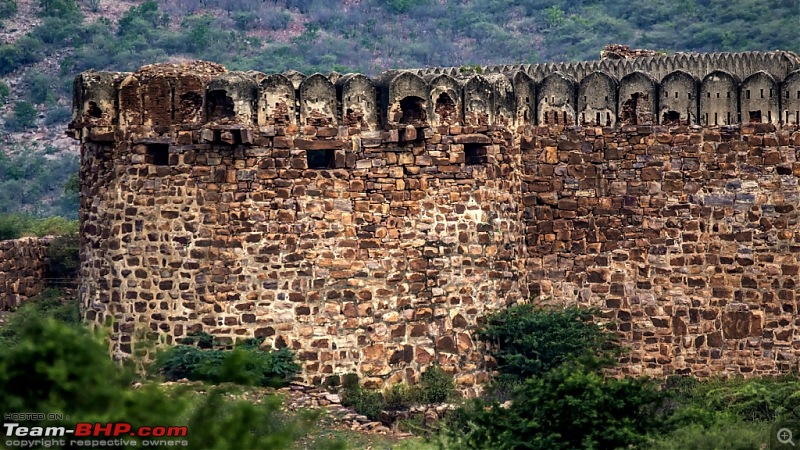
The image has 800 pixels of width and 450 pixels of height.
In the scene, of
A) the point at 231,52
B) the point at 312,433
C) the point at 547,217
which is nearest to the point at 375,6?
the point at 231,52

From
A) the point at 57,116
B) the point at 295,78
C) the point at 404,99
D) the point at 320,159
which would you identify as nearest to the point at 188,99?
the point at 295,78

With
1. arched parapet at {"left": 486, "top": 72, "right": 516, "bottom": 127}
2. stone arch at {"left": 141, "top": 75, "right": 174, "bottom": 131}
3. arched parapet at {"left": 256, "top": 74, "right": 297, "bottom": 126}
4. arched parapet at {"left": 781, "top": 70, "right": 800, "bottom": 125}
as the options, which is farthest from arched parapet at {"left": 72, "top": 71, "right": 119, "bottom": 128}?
arched parapet at {"left": 781, "top": 70, "right": 800, "bottom": 125}

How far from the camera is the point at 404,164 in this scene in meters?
22.6

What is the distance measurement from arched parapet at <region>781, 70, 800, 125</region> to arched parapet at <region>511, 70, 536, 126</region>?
307 cm

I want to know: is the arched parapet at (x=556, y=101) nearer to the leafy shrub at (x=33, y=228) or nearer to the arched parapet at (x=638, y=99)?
the arched parapet at (x=638, y=99)

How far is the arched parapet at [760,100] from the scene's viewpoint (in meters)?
23.5

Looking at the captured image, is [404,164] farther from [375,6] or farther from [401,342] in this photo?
[375,6]

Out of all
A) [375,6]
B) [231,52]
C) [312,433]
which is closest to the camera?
[312,433]

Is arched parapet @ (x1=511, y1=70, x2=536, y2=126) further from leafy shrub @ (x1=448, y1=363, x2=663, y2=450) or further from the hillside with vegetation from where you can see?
the hillside with vegetation

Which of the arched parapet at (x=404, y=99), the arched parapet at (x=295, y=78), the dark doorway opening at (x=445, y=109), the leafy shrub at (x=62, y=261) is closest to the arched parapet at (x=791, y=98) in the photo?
the dark doorway opening at (x=445, y=109)

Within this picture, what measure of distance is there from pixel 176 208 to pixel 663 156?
610 centimetres

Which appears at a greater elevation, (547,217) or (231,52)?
(231,52)

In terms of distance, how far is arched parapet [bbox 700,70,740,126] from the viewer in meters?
23.5

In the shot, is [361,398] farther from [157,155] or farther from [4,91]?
[4,91]
